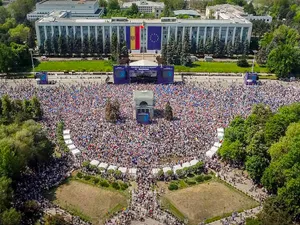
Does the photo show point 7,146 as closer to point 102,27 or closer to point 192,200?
point 192,200

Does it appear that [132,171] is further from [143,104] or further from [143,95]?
[143,95]

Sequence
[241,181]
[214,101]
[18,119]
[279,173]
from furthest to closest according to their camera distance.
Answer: [214,101] → [18,119] → [241,181] → [279,173]

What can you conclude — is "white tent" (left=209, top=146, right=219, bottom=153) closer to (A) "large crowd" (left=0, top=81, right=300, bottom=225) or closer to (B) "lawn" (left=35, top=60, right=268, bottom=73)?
(A) "large crowd" (left=0, top=81, right=300, bottom=225)

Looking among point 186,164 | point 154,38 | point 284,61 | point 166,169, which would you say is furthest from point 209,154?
point 154,38

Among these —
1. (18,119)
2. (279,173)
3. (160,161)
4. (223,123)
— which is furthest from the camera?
(223,123)

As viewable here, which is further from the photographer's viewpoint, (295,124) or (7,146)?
(295,124)

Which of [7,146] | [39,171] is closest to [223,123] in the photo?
[39,171]
